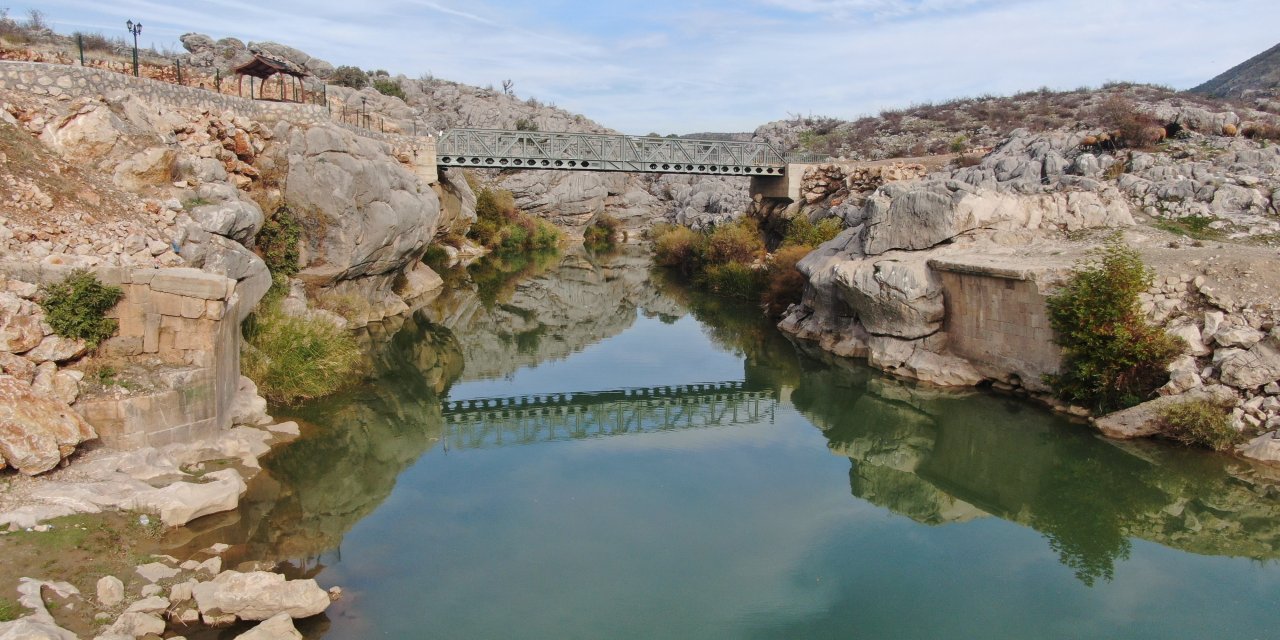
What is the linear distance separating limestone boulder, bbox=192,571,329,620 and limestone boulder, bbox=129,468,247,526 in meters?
2.24

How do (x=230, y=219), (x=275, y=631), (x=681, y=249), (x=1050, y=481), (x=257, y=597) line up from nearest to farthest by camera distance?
1. (x=275, y=631)
2. (x=257, y=597)
3. (x=1050, y=481)
4. (x=230, y=219)
5. (x=681, y=249)

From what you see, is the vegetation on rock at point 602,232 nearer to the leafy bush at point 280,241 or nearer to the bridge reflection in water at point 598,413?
the leafy bush at point 280,241

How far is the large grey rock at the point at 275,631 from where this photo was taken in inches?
375

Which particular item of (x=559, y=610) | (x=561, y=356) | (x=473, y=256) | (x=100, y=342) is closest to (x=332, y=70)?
(x=473, y=256)

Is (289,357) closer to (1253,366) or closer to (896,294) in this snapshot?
(896,294)

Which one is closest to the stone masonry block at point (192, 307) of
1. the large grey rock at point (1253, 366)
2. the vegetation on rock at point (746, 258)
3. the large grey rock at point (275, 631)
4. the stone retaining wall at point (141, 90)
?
the large grey rock at point (275, 631)

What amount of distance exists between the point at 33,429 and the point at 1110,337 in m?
20.3

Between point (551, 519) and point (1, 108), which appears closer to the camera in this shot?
point (551, 519)

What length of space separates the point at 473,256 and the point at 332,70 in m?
30.7

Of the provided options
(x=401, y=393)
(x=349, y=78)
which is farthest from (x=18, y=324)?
(x=349, y=78)

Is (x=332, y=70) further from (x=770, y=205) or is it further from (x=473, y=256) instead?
(x=770, y=205)

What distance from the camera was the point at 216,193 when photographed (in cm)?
1909

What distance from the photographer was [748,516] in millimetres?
15125

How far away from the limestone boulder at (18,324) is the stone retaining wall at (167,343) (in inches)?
25.9
